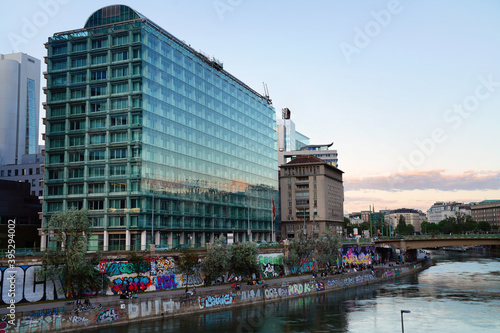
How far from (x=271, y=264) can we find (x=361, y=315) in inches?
1534

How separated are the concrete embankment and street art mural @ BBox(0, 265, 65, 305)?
2.57m

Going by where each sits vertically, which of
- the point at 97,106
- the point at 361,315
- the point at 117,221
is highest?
the point at 97,106

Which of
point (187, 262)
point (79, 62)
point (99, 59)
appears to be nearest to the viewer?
point (187, 262)

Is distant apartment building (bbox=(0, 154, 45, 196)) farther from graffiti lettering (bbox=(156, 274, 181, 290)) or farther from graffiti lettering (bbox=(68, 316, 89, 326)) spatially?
graffiti lettering (bbox=(68, 316, 89, 326))

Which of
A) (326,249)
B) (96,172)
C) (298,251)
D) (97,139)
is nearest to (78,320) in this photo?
(96,172)

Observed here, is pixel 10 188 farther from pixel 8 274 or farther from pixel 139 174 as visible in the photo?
pixel 8 274

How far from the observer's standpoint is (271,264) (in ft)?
362

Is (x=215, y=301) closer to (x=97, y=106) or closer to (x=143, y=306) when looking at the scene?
(x=143, y=306)

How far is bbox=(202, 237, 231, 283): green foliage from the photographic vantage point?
86562 millimetres

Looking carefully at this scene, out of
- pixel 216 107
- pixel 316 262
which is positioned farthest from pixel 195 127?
pixel 316 262

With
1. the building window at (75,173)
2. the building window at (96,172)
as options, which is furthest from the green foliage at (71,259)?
the building window at (75,173)

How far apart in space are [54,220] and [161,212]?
135 ft

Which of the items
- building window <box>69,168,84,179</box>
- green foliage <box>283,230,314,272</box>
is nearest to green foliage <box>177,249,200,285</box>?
green foliage <box>283,230,314,272</box>

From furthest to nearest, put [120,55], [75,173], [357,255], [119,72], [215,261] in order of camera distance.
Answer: [357,255]
[75,173]
[120,55]
[119,72]
[215,261]
